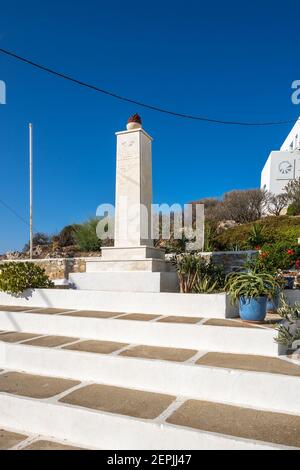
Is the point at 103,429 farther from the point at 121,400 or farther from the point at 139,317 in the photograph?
the point at 139,317

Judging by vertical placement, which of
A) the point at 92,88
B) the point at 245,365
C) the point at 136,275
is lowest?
the point at 245,365

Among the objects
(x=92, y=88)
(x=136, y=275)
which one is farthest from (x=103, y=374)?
(x=92, y=88)

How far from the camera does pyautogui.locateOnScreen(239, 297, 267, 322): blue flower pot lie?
3.49m

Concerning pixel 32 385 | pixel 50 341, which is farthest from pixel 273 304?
→ pixel 32 385

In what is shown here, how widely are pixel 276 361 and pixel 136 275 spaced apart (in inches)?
126

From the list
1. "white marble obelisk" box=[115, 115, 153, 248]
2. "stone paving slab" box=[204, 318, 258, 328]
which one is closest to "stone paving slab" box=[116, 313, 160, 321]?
"stone paving slab" box=[204, 318, 258, 328]

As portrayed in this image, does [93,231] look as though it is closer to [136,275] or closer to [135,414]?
[136,275]

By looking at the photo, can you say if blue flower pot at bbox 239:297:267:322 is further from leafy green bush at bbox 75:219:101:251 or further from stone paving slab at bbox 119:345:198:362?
leafy green bush at bbox 75:219:101:251

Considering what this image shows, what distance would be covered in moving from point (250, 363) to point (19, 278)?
4.03m

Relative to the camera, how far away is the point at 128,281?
5750 mm

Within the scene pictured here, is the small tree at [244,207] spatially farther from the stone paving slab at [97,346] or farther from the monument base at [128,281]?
the stone paving slab at [97,346]

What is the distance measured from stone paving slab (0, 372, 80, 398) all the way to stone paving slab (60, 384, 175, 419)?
180 mm

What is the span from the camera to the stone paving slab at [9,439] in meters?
2.19

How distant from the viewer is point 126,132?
670 cm
